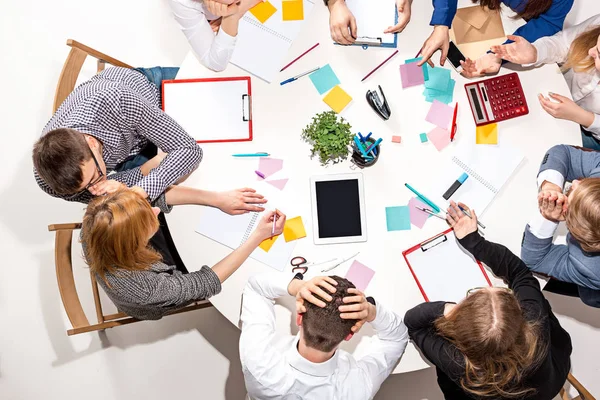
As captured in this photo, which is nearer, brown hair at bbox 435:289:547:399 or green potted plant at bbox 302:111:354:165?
brown hair at bbox 435:289:547:399

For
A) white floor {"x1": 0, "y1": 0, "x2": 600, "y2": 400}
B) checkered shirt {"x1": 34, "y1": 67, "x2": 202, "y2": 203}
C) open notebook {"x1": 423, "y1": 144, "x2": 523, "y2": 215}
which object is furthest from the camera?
white floor {"x1": 0, "y1": 0, "x2": 600, "y2": 400}

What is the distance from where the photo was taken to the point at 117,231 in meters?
1.56

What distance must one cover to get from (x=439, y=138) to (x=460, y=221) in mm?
308

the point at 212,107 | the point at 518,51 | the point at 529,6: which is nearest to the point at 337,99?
the point at 212,107

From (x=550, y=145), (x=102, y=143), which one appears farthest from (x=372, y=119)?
(x=102, y=143)

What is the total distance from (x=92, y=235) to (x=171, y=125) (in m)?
0.45

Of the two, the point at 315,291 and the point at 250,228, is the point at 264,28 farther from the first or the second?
the point at 315,291

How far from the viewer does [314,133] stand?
5.73ft

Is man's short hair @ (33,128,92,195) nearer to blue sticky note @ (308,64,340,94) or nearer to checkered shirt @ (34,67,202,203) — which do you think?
checkered shirt @ (34,67,202,203)

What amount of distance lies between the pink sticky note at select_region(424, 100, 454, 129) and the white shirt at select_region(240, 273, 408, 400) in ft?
2.28

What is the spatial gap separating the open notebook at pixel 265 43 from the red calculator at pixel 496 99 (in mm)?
682

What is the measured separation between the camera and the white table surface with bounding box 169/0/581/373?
69.2 inches

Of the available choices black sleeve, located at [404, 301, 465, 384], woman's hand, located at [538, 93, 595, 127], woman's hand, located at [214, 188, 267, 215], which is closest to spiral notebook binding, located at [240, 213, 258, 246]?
woman's hand, located at [214, 188, 267, 215]

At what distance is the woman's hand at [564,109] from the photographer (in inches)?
71.0
